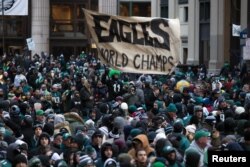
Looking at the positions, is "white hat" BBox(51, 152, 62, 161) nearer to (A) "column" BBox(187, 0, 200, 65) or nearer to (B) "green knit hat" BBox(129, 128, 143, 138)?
(B) "green knit hat" BBox(129, 128, 143, 138)

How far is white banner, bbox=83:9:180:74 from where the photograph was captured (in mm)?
16703

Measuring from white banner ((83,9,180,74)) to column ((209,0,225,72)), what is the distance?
27.4 meters

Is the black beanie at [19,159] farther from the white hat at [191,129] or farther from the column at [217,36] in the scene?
the column at [217,36]

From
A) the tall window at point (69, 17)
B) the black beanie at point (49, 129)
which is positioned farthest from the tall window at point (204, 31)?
the black beanie at point (49, 129)

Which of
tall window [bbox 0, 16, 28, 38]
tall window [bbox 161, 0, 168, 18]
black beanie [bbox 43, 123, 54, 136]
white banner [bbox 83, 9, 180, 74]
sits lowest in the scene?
black beanie [bbox 43, 123, 54, 136]

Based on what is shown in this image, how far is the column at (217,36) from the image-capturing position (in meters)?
44.2

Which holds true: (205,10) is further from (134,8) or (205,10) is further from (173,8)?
(134,8)

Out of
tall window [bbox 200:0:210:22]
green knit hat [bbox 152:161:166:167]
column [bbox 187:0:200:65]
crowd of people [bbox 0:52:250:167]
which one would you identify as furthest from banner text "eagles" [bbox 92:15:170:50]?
column [bbox 187:0:200:65]

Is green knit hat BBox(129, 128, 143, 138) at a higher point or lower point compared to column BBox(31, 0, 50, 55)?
lower

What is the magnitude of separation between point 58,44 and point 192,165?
53.5 meters

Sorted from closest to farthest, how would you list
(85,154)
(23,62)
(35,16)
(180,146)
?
(85,154), (180,146), (23,62), (35,16)

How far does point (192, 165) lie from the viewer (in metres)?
10.6

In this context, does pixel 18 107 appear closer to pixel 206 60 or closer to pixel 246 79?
pixel 246 79

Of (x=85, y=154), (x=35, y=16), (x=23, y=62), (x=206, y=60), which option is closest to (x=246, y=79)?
(x=23, y=62)
